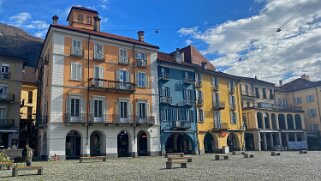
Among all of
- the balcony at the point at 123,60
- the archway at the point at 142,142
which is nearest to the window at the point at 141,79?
the balcony at the point at 123,60

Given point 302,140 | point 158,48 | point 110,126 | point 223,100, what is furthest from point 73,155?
point 302,140

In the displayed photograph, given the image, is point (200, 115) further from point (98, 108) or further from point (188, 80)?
point (98, 108)

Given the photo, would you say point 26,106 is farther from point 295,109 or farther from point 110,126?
point 295,109

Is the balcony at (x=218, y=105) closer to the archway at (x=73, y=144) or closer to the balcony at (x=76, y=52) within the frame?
the archway at (x=73, y=144)

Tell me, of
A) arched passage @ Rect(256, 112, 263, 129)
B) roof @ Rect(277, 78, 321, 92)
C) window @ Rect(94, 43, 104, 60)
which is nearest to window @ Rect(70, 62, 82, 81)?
window @ Rect(94, 43, 104, 60)

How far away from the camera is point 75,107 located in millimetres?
31547

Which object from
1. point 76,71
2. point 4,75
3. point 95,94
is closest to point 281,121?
point 95,94

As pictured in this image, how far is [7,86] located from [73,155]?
473 inches

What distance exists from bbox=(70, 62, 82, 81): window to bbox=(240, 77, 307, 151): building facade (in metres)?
29.9

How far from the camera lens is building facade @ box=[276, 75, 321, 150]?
193ft

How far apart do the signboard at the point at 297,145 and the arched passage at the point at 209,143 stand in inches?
630

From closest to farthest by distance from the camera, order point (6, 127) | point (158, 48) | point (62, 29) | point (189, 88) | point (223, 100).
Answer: point (62, 29)
point (6, 127)
point (158, 48)
point (189, 88)
point (223, 100)

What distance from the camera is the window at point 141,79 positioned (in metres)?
37.0

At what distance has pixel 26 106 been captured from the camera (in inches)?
1940
